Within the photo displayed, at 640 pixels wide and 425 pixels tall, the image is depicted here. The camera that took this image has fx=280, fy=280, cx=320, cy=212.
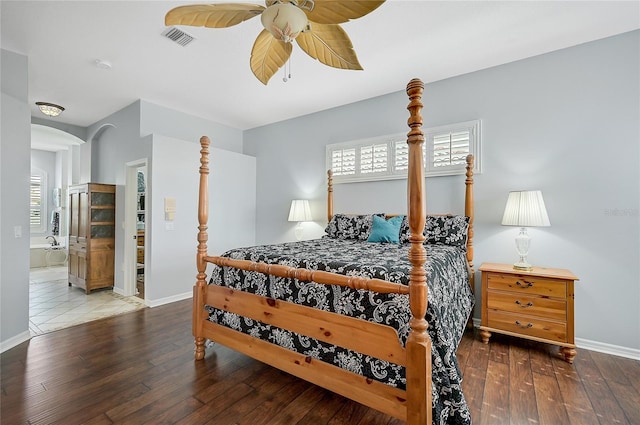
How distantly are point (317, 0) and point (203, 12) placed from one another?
2.02 ft

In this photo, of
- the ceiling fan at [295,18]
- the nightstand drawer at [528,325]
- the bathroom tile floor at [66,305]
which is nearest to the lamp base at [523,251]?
the nightstand drawer at [528,325]

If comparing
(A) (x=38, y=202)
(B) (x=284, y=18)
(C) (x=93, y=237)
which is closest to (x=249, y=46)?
(B) (x=284, y=18)

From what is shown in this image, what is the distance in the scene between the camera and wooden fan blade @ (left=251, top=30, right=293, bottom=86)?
1.81 meters

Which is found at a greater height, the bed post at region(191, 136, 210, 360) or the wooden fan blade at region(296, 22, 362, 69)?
the wooden fan blade at region(296, 22, 362, 69)

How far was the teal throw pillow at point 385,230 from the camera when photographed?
10.7 feet

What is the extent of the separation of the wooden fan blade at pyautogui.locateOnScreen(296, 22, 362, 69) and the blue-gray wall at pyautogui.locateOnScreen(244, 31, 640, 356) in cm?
212

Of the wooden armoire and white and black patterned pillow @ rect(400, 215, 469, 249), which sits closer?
white and black patterned pillow @ rect(400, 215, 469, 249)

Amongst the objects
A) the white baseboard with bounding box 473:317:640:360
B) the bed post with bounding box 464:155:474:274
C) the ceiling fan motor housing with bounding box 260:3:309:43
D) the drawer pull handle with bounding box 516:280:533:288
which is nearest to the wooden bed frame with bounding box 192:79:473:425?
the ceiling fan motor housing with bounding box 260:3:309:43

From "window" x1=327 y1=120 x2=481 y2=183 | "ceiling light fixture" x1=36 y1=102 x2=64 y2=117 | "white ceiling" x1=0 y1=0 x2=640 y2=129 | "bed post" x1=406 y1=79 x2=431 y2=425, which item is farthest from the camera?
"ceiling light fixture" x1=36 y1=102 x2=64 y2=117

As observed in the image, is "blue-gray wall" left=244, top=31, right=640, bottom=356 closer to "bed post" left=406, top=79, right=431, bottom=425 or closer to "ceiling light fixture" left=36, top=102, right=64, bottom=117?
"bed post" left=406, top=79, right=431, bottom=425

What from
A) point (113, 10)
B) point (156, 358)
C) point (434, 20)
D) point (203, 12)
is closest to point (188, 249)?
point (156, 358)

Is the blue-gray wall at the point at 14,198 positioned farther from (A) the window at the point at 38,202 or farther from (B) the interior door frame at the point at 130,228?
(A) the window at the point at 38,202

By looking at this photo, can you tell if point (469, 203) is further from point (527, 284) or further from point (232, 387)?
point (232, 387)

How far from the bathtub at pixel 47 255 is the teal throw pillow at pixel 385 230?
740 cm
